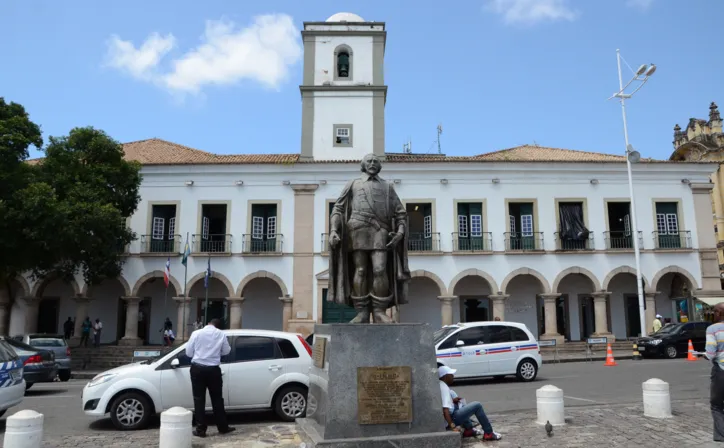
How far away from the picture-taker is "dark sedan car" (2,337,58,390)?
43.5 feet

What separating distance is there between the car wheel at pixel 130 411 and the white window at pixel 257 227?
16.5 meters

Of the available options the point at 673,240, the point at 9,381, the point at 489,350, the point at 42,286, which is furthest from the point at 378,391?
the point at 673,240

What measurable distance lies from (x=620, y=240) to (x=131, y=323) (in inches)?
832

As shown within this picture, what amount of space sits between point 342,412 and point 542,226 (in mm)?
20843

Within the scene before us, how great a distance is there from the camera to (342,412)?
571 centimetres

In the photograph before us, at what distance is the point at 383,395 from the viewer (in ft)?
19.0

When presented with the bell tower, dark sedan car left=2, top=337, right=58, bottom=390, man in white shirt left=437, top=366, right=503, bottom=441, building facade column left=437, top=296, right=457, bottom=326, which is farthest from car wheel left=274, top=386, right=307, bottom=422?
the bell tower

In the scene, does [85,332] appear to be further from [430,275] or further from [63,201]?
[430,275]

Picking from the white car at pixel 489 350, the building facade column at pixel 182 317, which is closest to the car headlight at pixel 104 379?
the white car at pixel 489 350

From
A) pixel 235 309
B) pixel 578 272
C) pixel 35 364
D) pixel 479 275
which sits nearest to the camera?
pixel 35 364

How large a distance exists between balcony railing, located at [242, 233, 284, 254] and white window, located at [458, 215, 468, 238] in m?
7.61

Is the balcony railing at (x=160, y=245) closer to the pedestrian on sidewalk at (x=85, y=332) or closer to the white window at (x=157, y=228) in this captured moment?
the white window at (x=157, y=228)

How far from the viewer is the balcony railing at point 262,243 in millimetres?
24531

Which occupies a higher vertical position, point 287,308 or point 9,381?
point 287,308
